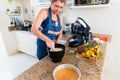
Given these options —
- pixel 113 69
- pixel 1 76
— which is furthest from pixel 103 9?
pixel 1 76

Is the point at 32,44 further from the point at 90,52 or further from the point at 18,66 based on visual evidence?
the point at 90,52

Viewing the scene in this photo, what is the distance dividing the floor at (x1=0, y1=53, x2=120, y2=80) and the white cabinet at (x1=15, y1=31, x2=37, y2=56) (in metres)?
0.20

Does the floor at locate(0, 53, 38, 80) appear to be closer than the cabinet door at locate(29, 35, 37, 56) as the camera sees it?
Yes

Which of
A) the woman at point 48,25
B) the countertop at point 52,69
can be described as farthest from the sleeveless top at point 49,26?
the countertop at point 52,69

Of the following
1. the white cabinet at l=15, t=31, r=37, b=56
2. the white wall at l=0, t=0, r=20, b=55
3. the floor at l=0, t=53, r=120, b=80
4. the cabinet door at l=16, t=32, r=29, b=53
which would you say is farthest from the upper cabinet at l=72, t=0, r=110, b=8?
the white wall at l=0, t=0, r=20, b=55

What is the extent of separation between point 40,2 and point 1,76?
179 cm

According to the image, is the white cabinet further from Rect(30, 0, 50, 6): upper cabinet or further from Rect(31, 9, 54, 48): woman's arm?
Rect(31, 9, 54, 48): woman's arm

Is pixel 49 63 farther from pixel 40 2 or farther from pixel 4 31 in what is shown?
pixel 4 31

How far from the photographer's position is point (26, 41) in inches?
106

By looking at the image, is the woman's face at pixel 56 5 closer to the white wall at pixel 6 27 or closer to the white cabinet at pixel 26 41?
the white cabinet at pixel 26 41

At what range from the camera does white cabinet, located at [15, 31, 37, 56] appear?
8.26 feet

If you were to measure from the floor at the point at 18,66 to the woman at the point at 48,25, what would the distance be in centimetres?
116

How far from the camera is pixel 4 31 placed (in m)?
2.76

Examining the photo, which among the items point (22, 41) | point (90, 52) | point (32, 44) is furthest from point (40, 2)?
point (90, 52)
